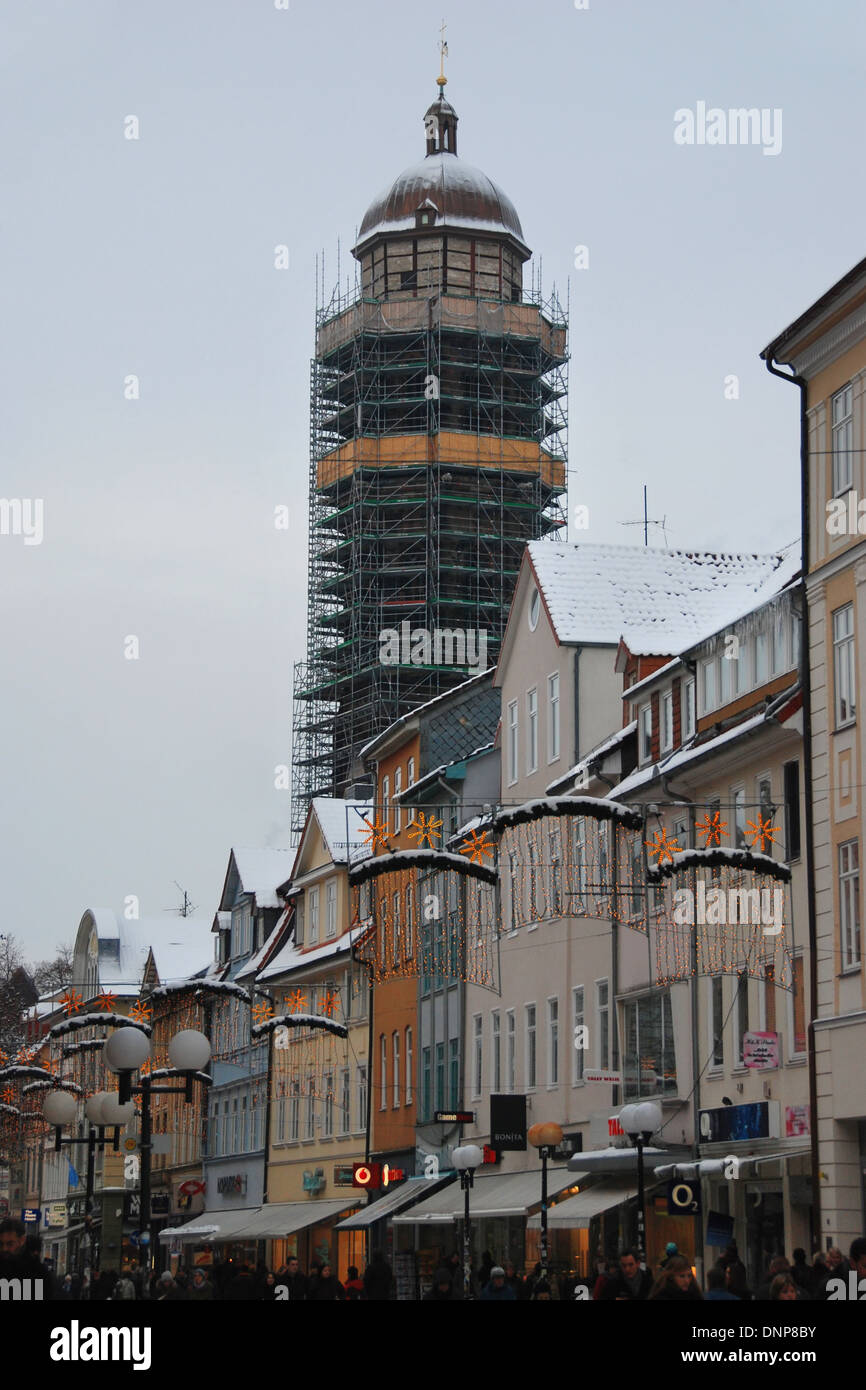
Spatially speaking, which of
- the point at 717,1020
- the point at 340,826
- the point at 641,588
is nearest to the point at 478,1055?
the point at 641,588

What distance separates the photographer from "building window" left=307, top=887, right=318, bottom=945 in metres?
69.1

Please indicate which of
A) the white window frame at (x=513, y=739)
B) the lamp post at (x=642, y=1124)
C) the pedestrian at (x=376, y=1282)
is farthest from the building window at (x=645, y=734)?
the pedestrian at (x=376, y=1282)

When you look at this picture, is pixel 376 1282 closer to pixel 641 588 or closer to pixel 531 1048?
pixel 531 1048

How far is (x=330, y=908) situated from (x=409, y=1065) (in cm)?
1002

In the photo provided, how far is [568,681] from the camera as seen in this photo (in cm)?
4816

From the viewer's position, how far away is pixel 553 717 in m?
49.4

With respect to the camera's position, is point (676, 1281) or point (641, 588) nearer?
point (676, 1281)

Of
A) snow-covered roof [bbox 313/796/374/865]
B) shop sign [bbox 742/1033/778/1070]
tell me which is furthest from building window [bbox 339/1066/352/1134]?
shop sign [bbox 742/1033/778/1070]

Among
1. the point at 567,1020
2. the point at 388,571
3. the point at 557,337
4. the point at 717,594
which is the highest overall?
the point at 557,337

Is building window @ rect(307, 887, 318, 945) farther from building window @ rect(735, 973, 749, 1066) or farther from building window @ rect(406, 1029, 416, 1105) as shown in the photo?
building window @ rect(735, 973, 749, 1066)

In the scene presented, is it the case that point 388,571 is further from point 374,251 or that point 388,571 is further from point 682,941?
point 682,941
